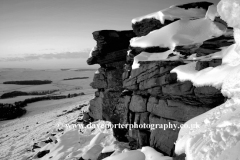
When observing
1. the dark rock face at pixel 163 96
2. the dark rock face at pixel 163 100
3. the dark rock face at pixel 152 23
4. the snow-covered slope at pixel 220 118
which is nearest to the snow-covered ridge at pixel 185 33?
the dark rock face at pixel 163 96

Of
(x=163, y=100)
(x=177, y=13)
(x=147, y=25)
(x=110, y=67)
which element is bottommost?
(x=163, y=100)

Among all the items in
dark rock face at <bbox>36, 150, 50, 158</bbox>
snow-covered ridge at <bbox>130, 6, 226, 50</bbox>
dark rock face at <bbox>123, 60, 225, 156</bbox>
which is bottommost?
dark rock face at <bbox>36, 150, 50, 158</bbox>

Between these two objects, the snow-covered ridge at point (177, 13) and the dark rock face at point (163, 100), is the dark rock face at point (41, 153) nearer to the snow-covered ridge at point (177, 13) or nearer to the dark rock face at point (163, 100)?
the dark rock face at point (163, 100)

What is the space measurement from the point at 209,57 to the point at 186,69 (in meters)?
1.26

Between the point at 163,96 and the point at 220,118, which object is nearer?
the point at 220,118

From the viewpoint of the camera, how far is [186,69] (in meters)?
7.32

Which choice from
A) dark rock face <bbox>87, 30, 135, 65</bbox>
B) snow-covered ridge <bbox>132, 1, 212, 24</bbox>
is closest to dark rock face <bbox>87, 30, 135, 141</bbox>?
dark rock face <bbox>87, 30, 135, 65</bbox>

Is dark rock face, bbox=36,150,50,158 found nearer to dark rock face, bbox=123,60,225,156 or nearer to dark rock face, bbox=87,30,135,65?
dark rock face, bbox=123,60,225,156

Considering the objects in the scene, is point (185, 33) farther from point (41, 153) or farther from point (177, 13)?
point (41, 153)

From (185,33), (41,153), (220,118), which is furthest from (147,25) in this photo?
(41,153)

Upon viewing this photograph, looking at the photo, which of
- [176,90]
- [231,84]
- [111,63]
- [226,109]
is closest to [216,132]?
[226,109]

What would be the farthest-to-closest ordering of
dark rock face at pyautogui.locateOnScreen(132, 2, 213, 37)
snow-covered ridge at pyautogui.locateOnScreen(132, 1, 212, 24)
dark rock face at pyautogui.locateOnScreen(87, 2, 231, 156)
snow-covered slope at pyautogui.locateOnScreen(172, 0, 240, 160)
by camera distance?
dark rock face at pyautogui.locateOnScreen(132, 2, 213, 37)
snow-covered ridge at pyautogui.locateOnScreen(132, 1, 212, 24)
dark rock face at pyautogui.locateOnScreen(87, 2, 231, 156)
snow-covered slope at pyautogui.locateOnScreen(172, 0, 240, 160)

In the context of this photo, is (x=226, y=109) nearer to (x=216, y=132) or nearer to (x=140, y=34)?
(x=216, y=132)

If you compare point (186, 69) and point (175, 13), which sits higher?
point (175, 13)
